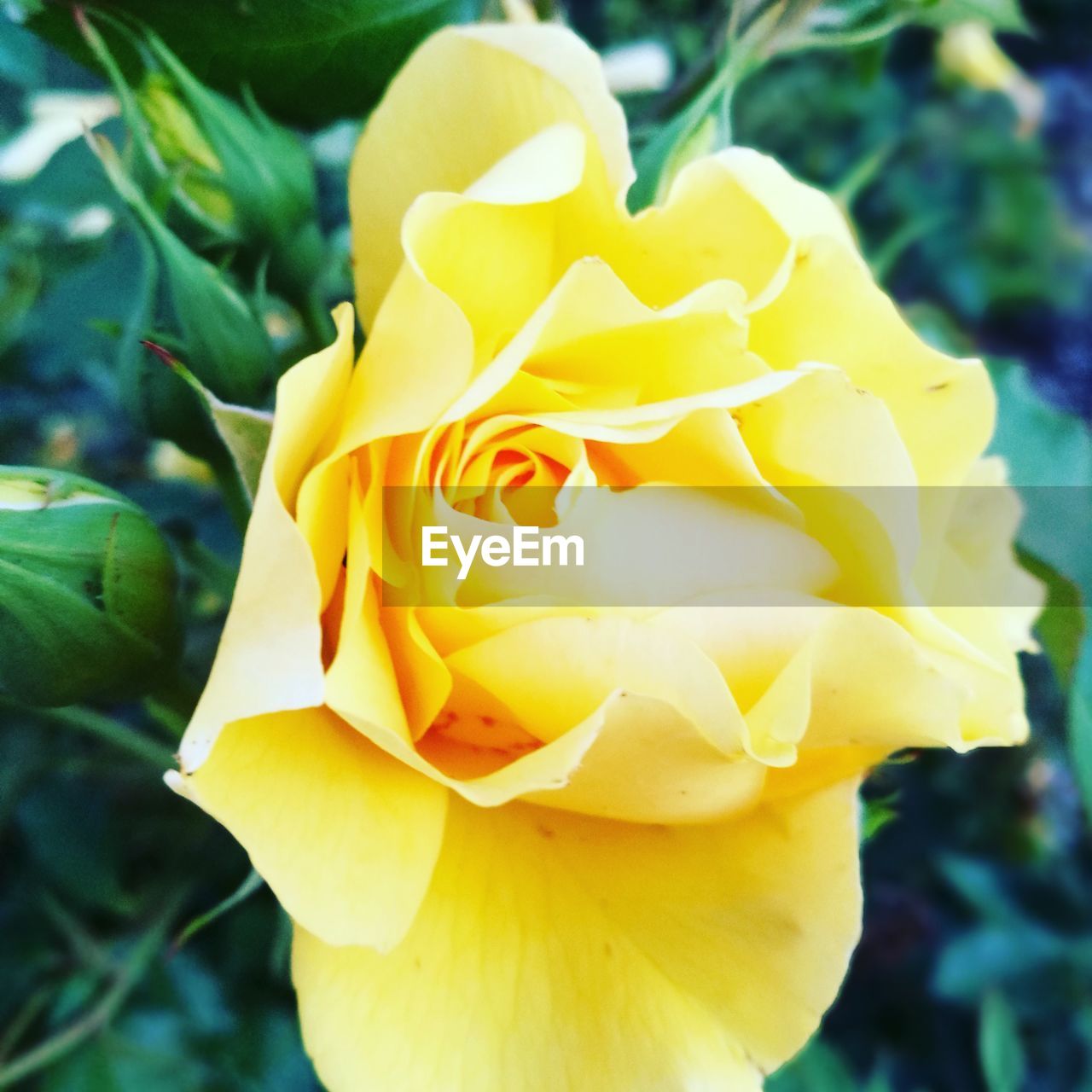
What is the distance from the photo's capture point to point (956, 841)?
1223mm

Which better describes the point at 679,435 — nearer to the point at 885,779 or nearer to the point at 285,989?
the point at 885,779

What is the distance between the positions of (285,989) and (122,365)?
0.57 m

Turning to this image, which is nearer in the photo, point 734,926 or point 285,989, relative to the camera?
point 734,926

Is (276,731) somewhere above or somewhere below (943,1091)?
above

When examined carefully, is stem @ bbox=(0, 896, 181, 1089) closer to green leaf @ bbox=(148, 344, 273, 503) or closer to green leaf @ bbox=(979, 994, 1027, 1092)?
green leaf @ bbox=(148, 344, 273, 503)

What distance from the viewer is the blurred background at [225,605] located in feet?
1.53

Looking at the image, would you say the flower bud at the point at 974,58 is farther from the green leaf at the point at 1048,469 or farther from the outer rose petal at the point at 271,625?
the outer rose petal at the point at 271,625

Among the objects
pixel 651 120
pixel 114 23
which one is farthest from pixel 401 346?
pixel 651 120

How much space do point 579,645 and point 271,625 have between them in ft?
0.32

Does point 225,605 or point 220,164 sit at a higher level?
point 220,164

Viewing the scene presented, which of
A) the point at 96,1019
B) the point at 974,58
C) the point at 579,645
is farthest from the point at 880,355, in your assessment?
the point at 974,58

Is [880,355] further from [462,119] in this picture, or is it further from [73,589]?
[73,589]

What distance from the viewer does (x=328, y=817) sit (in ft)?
1.18

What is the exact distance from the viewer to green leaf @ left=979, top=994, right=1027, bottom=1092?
2.89ft
